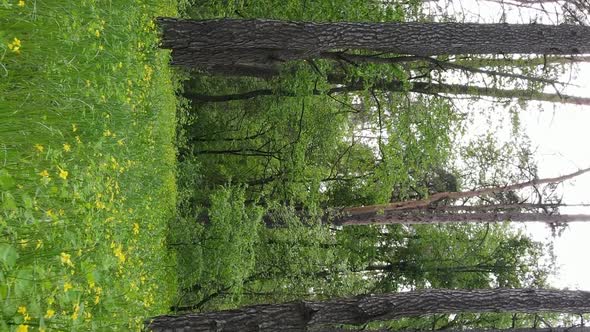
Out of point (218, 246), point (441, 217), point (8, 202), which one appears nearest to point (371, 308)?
point (218, 246)

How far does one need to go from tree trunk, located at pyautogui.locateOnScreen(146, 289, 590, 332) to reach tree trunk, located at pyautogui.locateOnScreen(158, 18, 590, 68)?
4.12 m

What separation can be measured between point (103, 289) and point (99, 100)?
2024 millimetres

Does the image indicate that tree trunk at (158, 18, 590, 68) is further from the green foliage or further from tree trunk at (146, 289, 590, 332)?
tree trunk at (146, 289, 590, 332)

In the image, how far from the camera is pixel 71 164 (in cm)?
546

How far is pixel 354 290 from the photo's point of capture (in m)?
16.3

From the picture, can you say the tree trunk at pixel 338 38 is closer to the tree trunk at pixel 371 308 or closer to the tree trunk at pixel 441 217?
the tree trunk at pixel 371 308

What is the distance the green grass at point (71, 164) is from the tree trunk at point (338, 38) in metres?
0.97

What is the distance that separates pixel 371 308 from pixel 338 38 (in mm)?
4466

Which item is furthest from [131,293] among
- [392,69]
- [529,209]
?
[529,209]

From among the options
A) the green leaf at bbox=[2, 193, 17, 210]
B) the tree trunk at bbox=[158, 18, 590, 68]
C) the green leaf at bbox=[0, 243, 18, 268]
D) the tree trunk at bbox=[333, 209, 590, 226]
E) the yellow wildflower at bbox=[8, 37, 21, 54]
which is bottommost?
the tree trunk at bbox=[333, 209, 590, 226]

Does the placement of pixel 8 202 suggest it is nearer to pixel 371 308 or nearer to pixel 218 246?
pixel 371 308

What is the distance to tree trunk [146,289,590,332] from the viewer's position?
8.67 m

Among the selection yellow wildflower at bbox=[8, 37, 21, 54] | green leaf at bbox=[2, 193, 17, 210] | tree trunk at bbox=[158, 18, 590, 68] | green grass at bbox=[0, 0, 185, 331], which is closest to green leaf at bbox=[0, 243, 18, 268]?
green grass at bbox=[0, 0, 185, 331]

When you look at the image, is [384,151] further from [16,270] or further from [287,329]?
[16,270]
